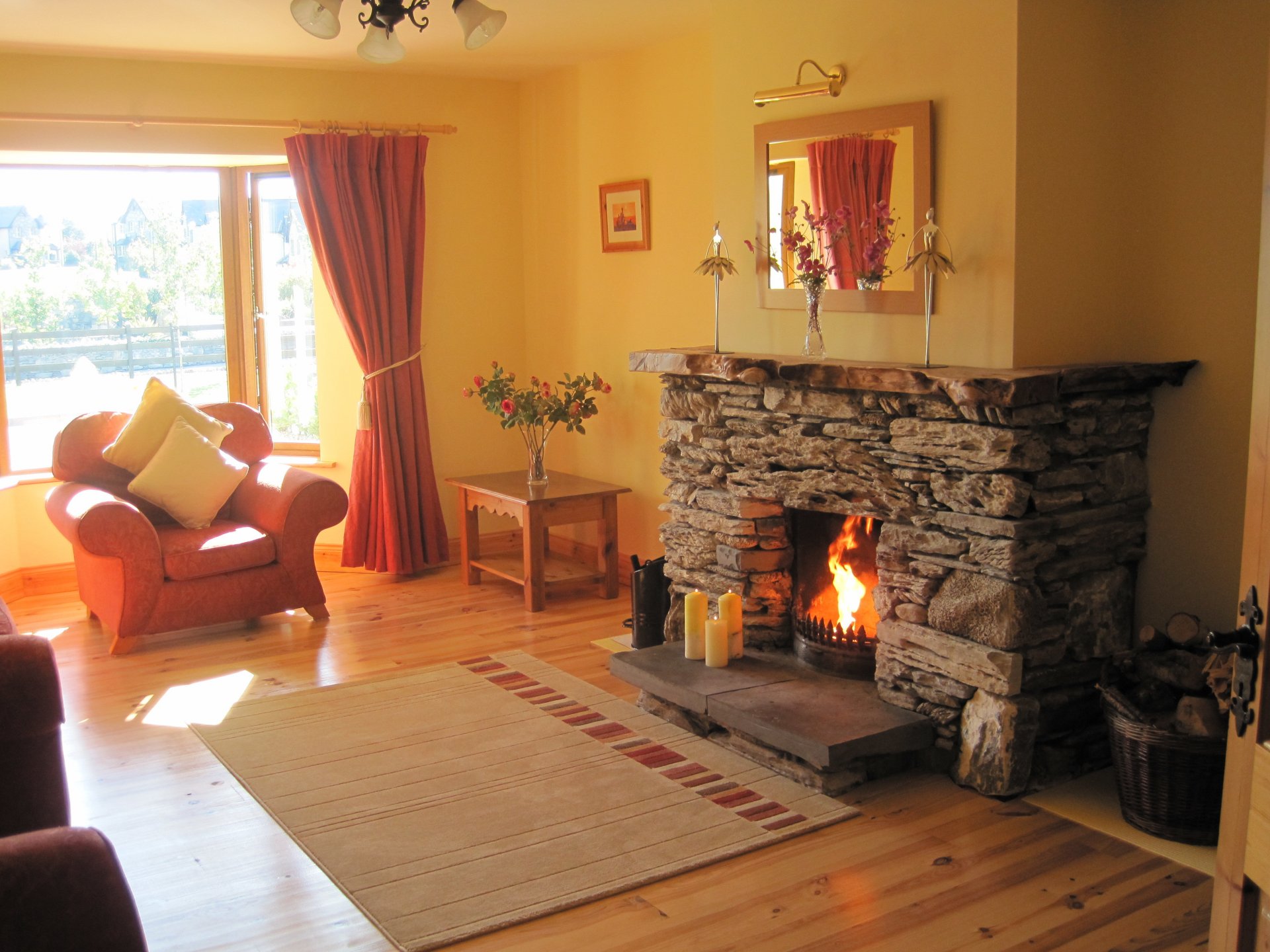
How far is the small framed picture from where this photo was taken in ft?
17.4

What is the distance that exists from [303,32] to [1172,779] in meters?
4.29

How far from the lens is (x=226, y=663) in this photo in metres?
4.54

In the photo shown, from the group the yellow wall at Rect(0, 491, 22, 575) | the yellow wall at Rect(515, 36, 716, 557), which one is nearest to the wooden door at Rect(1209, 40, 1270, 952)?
the yellow wall at Rect(515, 36, 716, 557)

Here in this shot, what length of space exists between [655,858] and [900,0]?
2486 mm

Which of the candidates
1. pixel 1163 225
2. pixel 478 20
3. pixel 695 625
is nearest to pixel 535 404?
pixel 695 625

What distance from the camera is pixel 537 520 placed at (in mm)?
5156

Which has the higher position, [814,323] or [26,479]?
[814,323]

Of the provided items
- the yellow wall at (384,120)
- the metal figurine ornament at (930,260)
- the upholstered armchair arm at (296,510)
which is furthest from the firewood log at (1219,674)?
the yellow wall at (384,120)

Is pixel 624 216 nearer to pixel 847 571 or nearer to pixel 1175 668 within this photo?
pixel 847 571

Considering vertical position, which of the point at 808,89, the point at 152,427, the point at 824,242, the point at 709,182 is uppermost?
the point at 808,89

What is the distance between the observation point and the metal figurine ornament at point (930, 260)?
10.8 ft

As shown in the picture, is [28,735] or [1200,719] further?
[1200,719]

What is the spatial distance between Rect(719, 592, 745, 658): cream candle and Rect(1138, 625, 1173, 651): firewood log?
1235 mm

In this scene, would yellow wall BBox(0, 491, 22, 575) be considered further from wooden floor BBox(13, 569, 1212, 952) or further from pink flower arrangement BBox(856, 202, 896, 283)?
pink flower arrangement BBox(856, 202, 896, 283)
